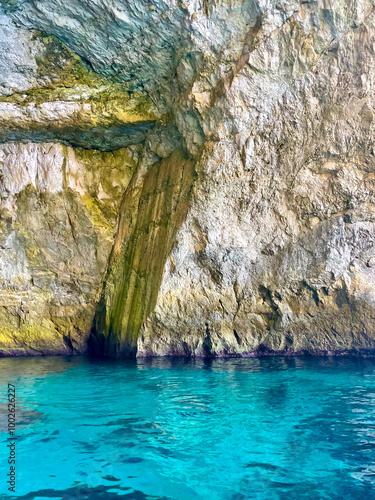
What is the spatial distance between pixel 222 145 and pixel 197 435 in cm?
704

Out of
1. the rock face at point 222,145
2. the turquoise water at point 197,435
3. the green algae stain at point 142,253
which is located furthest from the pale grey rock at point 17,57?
the turquoise water at point 197,435

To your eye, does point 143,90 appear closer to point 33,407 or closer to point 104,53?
point 104,53

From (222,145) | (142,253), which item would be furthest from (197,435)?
(142,253)

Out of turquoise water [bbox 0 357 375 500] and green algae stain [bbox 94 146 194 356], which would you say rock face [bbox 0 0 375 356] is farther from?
turquoise water [bbox 0 357 375 500]

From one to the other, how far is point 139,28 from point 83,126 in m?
3.09

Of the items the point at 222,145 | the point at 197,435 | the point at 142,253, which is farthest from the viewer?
the point at 142,253

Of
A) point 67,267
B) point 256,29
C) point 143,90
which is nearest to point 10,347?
point 67,267

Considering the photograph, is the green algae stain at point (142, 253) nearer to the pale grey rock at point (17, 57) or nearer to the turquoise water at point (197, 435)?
the turquoise water at point (197, 435)

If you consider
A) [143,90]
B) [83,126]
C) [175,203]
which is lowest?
[175,203]

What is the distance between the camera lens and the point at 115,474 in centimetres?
455

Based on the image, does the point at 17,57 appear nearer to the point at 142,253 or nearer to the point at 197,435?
the point at 142,253

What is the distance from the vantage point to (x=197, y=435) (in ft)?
18.5

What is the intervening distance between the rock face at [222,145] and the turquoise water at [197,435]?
2024mm

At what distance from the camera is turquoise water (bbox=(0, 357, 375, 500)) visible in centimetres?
429
